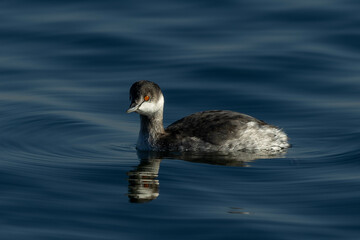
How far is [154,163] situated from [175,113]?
286 cm

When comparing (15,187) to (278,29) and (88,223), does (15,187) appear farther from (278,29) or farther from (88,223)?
(278,29)

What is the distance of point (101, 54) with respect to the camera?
786 inches

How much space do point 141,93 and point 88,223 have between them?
3.67 meters

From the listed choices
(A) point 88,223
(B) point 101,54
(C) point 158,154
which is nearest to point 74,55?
(B) point 101,54

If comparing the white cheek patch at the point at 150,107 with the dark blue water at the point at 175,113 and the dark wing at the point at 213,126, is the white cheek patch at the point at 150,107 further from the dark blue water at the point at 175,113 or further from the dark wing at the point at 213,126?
the dark blue water at the point at 175,113

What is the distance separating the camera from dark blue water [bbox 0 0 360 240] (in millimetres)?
10977

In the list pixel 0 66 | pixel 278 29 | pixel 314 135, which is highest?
pixel 278 29

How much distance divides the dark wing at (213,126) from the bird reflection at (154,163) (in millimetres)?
289

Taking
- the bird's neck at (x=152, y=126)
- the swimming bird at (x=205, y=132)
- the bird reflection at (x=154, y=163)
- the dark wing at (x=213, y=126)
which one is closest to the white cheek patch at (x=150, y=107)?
the swimming bird at (x=205, y=132)

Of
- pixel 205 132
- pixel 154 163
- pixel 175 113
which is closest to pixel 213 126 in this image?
pixel 205 132

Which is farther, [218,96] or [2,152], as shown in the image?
[218,96]

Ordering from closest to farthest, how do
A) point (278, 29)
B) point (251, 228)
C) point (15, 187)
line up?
point (251, 228)
point (15, 187)
point (278, 29)

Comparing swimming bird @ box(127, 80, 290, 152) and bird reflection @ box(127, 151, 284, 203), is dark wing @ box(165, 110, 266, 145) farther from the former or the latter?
bird reflection @ box(127, 151, 284, 203)

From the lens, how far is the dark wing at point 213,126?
1414 cm
